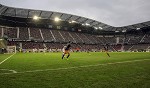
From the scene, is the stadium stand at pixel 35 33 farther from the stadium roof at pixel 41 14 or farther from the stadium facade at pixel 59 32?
the stadium roof at pixel 41 14

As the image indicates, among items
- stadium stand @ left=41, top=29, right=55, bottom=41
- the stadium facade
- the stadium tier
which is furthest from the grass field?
stadium stand @ left=41, top=29, right=55, bottom=41

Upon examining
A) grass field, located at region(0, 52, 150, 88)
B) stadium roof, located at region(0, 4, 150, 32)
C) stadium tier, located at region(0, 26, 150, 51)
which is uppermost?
stadium roof, located at region(0, 4, 150, 32)

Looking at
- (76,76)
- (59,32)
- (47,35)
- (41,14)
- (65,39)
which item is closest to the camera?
(76,76)

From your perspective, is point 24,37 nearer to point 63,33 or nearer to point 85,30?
point 63,33

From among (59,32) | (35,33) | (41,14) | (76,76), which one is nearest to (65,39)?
(59,32)

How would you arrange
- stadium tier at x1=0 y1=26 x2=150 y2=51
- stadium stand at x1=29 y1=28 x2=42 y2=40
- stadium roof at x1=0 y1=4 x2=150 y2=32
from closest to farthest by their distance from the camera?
stadium roof at x1=0 y1=4 x2=150 y2=32 < stadium tier at x1=0 y1=26 x2=150 y2=51 < stadium stand at x1=29 y1=28 x2=42 y2=40

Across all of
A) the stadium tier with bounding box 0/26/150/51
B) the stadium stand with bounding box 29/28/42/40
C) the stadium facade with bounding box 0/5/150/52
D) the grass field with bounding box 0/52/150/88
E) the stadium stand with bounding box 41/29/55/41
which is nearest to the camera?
the grass field with bounding box 0/52/150/88

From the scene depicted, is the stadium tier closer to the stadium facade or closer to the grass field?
the stadium facade

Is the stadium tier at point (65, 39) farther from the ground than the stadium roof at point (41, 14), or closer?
closer

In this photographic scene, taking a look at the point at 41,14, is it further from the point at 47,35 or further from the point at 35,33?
the point at 47,35

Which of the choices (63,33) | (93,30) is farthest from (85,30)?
(63,33)

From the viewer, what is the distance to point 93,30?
10969 cm

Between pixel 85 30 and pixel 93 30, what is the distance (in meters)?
6.99

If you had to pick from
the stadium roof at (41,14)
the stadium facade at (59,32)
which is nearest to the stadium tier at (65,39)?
the stadium facade at (59,32)
